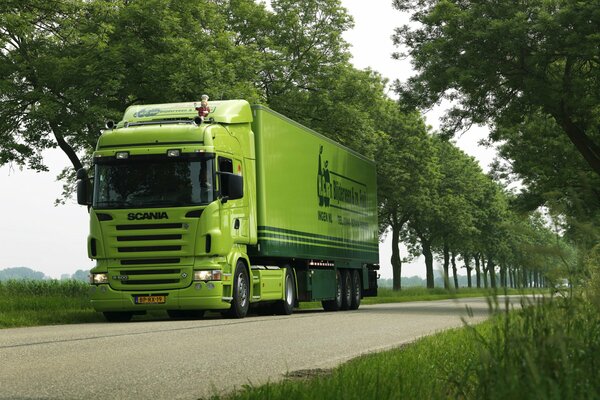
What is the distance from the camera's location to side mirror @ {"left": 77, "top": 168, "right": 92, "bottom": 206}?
57.2 feet

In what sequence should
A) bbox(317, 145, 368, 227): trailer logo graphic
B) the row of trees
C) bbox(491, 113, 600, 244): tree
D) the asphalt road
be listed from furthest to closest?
bbox(491, 113, 600, 244): tree, the row of trees, bbox(317, 145, 368, 227): trailer logo graphic, the asphalt road

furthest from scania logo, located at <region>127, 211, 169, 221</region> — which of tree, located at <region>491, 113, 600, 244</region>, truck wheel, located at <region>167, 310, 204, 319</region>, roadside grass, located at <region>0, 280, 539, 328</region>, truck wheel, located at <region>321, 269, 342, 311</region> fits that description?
tree, located at <region>491, 113, 600, 244</region>

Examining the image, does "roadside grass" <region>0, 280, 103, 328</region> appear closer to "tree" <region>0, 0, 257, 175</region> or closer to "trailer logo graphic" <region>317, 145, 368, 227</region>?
"tree" <region>0, 0, 257, 175</region>

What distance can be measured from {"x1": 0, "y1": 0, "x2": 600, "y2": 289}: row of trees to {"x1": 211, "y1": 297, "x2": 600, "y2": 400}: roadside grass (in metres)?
14.1

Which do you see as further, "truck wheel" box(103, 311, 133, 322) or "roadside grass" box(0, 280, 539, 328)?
"truck wheel" box(103, 311, 133, 322)

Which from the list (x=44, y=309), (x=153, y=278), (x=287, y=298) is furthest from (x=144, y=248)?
(x=287, y=298)

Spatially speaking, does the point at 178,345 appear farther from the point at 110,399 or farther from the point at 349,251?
the point at 349,251

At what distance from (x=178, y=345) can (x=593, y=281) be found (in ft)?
22.2

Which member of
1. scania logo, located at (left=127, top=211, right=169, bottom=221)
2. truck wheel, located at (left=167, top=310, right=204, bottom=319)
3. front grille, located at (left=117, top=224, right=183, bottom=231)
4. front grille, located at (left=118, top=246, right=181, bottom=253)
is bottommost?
truck wheel, located at (left=167, top=310, right=204, bottom=319)

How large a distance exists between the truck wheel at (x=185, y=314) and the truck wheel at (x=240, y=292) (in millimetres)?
2072

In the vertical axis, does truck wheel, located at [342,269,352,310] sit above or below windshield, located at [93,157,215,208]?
below

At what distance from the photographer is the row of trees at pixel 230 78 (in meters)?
27.3

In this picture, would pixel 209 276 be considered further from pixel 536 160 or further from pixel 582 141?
pixel 536 160

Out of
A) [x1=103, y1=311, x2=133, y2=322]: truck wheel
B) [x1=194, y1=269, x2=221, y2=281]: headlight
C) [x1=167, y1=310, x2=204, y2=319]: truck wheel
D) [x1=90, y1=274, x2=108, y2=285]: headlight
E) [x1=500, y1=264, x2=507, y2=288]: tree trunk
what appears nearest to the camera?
[x1=500, y1=264, x2=507, y2=288]: tree trunk
